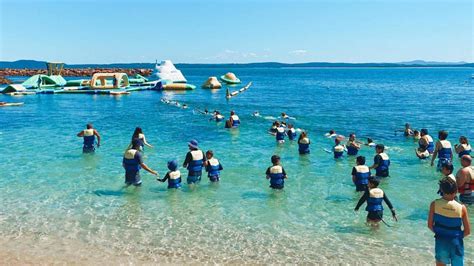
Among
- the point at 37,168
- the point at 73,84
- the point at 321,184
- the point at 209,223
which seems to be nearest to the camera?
the point at 209,223

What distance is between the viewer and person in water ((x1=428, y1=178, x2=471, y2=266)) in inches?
294

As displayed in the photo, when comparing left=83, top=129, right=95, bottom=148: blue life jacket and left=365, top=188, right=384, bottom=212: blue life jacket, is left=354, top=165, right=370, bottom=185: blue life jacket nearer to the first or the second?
left=365, top=188, right=384, bottom=212: blue life jacket

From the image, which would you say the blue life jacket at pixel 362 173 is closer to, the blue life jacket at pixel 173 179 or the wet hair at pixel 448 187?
the blue life jacket at pixel 173 179

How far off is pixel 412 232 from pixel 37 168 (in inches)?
603

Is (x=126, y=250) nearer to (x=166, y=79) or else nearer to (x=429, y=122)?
(x=429, y=122)

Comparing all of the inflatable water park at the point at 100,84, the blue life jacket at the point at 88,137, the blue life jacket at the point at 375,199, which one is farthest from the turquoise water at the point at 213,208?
Answer: the inflatable water park at the point at 100,84

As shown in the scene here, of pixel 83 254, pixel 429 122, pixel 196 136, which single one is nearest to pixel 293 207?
pixel 83 254

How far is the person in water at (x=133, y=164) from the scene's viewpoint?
15016 mm

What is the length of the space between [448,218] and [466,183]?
243 inches

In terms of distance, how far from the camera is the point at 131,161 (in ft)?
49.7

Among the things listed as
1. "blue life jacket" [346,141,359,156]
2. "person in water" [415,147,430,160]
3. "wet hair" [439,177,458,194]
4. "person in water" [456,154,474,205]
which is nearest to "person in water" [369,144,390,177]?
"person in water" [456,154,474,205]

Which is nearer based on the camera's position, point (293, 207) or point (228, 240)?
point (228, 240)

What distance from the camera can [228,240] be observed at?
11.1 meters

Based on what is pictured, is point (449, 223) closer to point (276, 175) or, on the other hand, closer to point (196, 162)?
point (276, 175)
